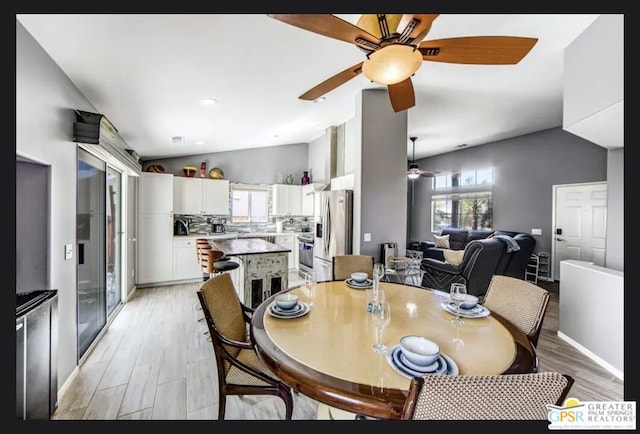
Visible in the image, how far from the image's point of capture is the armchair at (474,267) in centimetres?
385

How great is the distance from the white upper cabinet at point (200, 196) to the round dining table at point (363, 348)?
176 inches

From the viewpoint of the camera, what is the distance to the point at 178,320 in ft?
11.4

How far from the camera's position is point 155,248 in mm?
5000

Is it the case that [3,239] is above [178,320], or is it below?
above

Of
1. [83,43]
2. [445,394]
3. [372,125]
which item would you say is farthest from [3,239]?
[372,125]

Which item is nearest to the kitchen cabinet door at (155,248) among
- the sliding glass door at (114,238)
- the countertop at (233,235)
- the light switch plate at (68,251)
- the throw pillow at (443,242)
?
the countertop at (233,235)

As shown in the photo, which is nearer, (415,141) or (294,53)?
(294,53)

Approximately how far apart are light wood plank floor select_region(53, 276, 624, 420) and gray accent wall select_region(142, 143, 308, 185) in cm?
345

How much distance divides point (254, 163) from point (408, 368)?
5.97 m

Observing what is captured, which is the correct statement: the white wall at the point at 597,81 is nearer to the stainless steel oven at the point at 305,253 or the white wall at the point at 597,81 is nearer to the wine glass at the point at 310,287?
the wine glass at the point at 310,287

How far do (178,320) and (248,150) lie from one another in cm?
407

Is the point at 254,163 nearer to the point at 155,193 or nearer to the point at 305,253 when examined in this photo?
the point at 155,193

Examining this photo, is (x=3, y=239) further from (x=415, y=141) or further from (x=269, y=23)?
(x=415, y=141)
